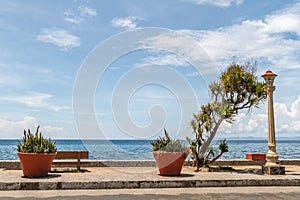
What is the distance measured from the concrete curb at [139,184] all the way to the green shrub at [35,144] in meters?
1.46

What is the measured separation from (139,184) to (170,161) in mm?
1485

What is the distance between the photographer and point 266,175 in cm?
1037

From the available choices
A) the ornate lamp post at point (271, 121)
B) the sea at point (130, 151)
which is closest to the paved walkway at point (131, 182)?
the ornate lamp post at point (271, 121)

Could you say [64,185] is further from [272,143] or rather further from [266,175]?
[272,143]

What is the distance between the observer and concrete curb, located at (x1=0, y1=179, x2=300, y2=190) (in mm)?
8219

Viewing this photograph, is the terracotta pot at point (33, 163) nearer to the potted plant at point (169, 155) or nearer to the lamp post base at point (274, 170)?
the potted plant at point (169, 155)

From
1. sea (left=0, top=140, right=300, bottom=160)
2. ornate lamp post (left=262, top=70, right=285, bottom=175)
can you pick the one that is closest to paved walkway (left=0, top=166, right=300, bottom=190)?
ornate lamp post (left=262, top=70, right=285, bottom=175)

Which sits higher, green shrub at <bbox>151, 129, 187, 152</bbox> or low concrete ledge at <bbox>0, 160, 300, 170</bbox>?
green shrub at <bbox>151, 129, 187, 152</bbox>

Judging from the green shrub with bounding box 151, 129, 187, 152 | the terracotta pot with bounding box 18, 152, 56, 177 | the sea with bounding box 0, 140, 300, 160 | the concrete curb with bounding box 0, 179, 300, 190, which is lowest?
the sea with bounding box 0, 140, 300, 160

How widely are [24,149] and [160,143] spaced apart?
12.9 feet

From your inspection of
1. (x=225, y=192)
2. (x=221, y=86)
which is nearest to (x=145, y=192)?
(x=225, y=192)

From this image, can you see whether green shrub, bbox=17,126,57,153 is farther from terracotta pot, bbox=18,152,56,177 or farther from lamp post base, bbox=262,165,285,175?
lamp post base, bbox=262,165,285,175

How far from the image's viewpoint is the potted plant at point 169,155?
985 cm

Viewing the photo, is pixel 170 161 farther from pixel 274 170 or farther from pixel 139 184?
pixel 274 170
